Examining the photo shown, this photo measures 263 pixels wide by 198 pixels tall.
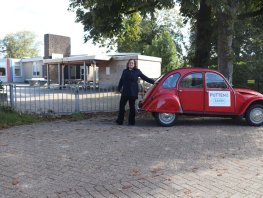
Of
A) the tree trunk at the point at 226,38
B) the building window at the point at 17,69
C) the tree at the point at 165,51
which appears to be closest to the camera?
the tree trunk at the point at 226,38

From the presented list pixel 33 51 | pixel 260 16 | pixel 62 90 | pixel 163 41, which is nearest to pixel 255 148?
pixel 62 90

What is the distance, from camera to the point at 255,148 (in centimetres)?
794

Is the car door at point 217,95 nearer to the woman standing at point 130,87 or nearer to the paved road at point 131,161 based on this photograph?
the paved road at point 131,161

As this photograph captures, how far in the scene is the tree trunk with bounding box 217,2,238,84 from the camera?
43.8 ft

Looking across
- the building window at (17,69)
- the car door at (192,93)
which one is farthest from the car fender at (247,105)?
the building window at (17,69)

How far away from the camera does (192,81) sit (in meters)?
10.5

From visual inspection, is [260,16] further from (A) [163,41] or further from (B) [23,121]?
(A) [163,41]

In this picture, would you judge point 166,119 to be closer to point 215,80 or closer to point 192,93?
point 192,93

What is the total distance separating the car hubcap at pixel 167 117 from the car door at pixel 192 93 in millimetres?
385

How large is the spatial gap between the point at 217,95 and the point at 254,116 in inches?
50.3

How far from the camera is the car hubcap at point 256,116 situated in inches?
418

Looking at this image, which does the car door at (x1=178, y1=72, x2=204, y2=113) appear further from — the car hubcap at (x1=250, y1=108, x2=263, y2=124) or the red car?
the car hubcap at (x1=250, y1=108, x2=263, y2=124)

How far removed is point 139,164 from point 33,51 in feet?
297

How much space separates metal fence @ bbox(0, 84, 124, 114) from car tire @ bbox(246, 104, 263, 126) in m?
4.56
